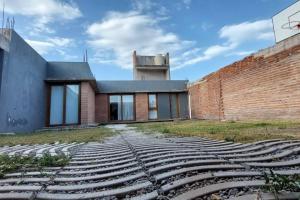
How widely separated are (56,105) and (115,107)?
5157 millimetres

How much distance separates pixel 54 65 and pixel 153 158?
11.9m

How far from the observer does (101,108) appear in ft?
53.3

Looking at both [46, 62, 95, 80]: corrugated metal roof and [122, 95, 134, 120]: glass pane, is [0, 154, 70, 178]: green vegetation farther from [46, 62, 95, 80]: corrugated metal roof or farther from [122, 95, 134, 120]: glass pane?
[122, 95, 134, 120]: glass pane

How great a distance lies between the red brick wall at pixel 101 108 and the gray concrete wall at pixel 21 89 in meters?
4.78

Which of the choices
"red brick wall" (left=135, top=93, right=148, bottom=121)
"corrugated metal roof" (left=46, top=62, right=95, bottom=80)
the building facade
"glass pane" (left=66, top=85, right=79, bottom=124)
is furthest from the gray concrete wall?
"red brick wall" (left=135, top=93, right=148, bottom=121)

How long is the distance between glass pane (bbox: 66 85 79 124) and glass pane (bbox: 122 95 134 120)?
4914mm

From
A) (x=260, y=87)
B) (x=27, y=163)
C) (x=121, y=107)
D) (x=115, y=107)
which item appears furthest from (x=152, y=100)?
(x=27, y=163)

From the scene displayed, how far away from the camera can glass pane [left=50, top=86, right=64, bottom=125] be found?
12.0m

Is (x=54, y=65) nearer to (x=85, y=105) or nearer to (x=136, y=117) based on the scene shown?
(x=85, y=105)

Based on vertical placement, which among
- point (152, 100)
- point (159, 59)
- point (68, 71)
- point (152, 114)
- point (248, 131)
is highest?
point (159, 59)

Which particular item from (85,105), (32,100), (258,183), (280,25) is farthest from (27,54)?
(280,25)

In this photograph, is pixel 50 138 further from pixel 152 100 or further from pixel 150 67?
pixel 150 67

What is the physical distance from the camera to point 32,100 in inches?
405

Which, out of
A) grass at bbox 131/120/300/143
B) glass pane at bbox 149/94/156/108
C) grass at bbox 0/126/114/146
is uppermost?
glass pane at bbox 149/94/156/108
